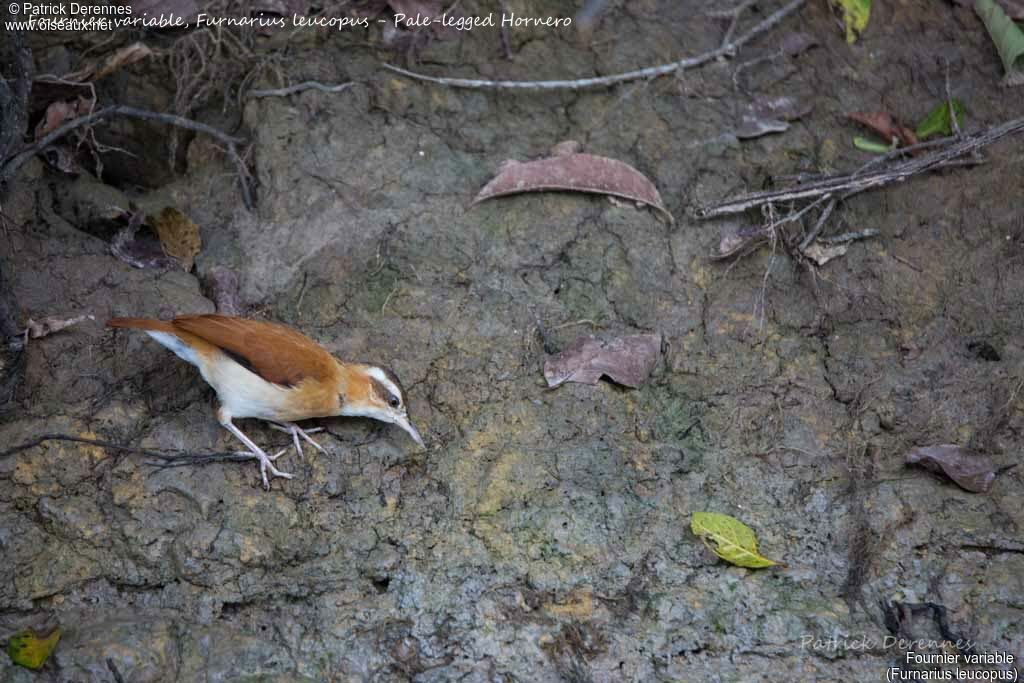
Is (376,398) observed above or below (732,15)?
below

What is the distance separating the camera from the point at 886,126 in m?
5.82

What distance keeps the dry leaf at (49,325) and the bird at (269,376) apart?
0.34m

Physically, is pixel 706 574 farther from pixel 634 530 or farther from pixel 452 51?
pixel 452 51

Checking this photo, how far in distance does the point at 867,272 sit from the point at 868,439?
97 cm

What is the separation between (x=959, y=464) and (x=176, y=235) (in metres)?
3.93

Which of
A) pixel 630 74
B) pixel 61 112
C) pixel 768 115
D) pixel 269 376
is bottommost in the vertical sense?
pixel 269 376

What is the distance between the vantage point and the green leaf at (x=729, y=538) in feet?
14.2

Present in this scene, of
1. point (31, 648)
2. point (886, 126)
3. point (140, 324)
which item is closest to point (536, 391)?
point (140, 324)

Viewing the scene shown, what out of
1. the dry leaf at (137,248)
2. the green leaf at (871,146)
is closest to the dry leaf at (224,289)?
the dry leaf at (137,248)

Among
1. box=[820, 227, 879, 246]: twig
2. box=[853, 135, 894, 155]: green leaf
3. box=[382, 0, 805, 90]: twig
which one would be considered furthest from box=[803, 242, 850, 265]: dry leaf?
box=[382, 0, 805, 90]: twig

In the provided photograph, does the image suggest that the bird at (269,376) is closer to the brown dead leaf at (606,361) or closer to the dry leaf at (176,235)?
the dry leaf at (176,235)

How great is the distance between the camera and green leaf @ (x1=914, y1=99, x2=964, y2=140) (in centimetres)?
572

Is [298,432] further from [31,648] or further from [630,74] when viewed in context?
[630,74]

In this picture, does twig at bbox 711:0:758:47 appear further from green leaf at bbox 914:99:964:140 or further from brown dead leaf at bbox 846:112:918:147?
green leaf at bbox 914:99:964:140
